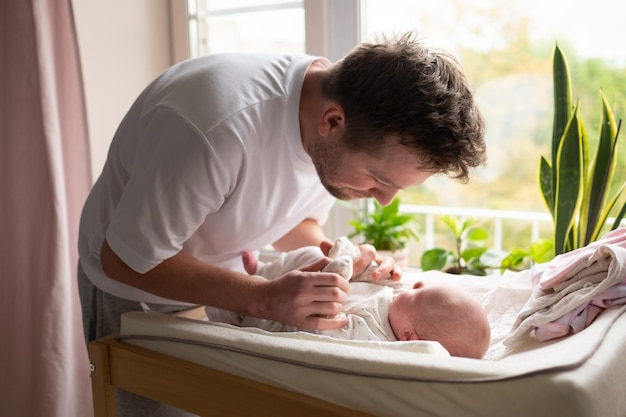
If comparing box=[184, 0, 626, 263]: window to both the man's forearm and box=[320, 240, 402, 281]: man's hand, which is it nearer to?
box=[320, 240, 402, 281]: man's hand

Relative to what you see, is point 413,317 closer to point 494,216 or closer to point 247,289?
point 247,289

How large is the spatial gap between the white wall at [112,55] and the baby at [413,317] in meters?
1.32

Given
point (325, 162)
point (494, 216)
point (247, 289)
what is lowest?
point (494, 216)

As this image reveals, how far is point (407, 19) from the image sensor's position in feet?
8.25

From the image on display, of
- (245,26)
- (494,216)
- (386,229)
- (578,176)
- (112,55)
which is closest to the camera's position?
(578,176)

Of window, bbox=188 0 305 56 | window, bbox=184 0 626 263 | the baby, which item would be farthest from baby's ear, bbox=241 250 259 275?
window, bbox=188 0 305 56

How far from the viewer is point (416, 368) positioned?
98cm

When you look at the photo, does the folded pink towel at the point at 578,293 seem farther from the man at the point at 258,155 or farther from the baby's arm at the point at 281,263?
the baby's arm at the point at 281,263

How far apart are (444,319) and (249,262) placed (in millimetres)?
507

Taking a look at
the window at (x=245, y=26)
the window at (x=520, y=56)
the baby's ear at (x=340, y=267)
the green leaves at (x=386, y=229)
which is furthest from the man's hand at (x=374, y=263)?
the window at (x=245, y=26)

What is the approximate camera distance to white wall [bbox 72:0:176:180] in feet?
7.80

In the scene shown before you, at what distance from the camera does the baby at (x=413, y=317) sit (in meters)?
1.35

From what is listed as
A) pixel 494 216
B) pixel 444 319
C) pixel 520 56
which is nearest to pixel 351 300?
pixel 444 319

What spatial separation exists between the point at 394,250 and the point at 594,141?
872mm
